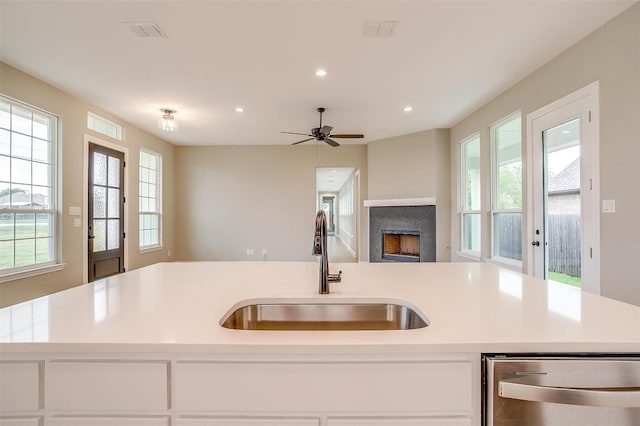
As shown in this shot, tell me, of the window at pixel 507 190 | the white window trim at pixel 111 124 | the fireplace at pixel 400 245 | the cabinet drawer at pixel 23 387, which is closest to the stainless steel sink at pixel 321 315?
the cabinet drawer at pixel 23 387

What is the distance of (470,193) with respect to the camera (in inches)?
200

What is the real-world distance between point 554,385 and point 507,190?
3903 mm

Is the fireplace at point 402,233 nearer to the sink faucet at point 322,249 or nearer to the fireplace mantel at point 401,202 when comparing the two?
the fireplace mantel at point 401,202

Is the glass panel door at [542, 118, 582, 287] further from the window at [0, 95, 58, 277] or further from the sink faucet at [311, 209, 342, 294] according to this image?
the window at [0, 95, 58, 277]

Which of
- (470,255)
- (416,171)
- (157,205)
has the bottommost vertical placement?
(470,255)

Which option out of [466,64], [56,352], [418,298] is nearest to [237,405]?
[56,352]

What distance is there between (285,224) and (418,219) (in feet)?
9.07

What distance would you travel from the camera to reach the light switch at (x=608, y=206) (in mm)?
2455

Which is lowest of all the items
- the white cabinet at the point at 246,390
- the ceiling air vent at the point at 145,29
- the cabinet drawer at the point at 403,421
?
the cabinet drawer at the point at 403,421

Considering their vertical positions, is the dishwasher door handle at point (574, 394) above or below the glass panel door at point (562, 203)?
below

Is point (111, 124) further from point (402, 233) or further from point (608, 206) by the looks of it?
point (608, 206)

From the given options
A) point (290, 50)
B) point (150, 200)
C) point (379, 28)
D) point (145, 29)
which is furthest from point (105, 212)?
point (379, 28)

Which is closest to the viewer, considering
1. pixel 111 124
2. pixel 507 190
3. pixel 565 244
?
pixel 565 244

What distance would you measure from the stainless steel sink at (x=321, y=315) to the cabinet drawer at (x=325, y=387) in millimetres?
411
